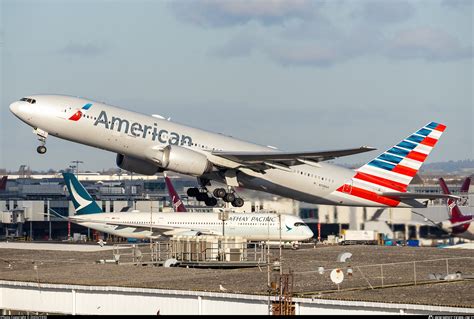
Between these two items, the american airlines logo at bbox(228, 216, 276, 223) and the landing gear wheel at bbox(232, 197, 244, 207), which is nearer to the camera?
the landing gear wheel at bbox(232, 197, 244, 207)

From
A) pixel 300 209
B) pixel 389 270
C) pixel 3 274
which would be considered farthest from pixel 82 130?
pixel 389 270

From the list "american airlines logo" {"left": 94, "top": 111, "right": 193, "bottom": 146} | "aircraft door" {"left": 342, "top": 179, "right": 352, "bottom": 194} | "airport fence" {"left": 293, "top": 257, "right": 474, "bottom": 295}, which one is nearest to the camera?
"airport fence" {"left": 293, "top": 257, "right": 474, "bottom": 295}

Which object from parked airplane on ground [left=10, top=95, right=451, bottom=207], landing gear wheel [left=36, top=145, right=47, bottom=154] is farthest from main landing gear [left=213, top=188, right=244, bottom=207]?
landing gear wheel [left=36, top=145, right=47, bottom=154]

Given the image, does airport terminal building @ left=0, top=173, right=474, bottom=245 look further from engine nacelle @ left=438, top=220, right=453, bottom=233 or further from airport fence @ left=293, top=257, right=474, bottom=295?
engine nacelle @ left=438, top=220, right=453, bottom=233

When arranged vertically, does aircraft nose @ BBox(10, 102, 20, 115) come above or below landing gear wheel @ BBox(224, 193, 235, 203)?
above

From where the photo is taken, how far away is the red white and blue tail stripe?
66250mm

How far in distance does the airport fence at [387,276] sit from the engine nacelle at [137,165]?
1202 centimetres

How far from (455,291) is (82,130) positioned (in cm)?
2507

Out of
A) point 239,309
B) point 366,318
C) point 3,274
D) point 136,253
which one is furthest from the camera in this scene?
point 136,253

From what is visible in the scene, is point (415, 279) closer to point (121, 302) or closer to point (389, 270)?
point (389, 270)

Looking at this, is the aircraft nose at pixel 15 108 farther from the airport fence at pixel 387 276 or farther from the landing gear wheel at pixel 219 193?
the airport fence at pixel 387 276

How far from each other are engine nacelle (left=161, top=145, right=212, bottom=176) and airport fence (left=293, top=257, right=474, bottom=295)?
9220 millimetres

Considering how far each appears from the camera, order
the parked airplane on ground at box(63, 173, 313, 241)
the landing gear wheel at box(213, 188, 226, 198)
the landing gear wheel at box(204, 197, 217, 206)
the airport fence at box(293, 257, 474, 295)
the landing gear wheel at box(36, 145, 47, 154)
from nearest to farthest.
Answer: the airport fence at box(293, 257, 474, 295)
the landing gear wheel at box(36, 145, 47, 154)
the landing gear wheel at box(213, 188, 226, 198)
the landing gear wheel at box(204, 197, 217, 206)
the parked airplane on ground at box(63, 173, 313, 241)

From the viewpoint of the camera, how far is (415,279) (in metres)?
52.0
